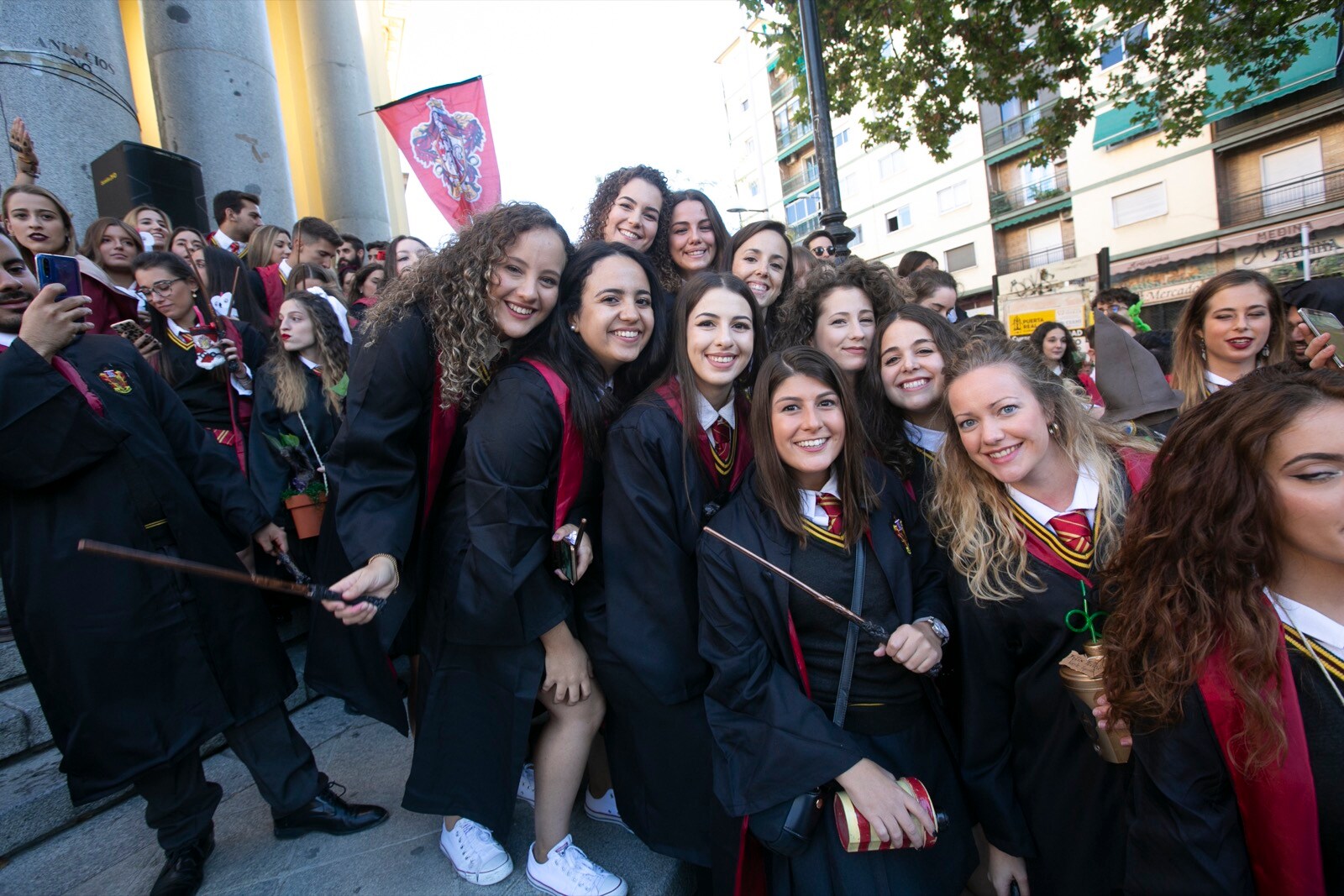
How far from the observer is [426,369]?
2.24 metres

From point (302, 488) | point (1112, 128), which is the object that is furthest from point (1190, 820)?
point (1112, 128)

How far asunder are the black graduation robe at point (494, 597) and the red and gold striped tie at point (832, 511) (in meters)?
0.80

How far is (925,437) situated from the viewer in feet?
8.58

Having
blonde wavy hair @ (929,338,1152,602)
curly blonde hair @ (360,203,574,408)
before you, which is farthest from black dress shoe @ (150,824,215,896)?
blonde wavy hair @ (929,338,1152,602)

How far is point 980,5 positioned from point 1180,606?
9113mm

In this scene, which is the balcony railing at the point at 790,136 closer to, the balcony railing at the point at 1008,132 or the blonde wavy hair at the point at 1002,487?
the balcony railing at the point at 1008,132

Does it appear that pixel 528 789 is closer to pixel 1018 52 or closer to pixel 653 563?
pixel 653 563

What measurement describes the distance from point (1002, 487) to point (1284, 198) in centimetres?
2462

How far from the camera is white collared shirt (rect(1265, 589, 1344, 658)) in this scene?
1.34 m

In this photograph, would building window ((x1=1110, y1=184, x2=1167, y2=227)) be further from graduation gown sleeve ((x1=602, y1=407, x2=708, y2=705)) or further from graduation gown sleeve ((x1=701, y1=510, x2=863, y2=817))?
graduation gown sleeve ((x1=701, y1=510, x2=863, y2=817))

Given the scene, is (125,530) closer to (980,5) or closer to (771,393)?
(771,393)

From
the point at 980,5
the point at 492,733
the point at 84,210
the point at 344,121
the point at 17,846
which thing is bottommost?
the point at 17,846

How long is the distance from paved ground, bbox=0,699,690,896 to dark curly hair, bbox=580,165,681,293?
2.55 meters

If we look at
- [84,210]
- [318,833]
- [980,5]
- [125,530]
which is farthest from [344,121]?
[318,833]
